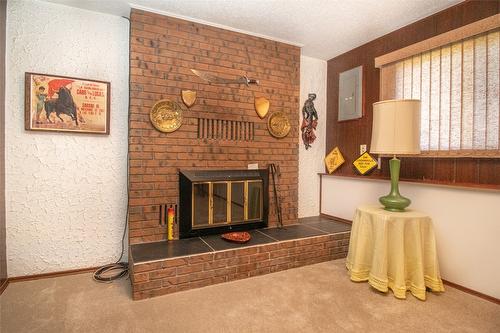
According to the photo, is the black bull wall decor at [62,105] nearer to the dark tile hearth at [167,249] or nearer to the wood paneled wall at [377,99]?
the dark tile hearth at [167,249]

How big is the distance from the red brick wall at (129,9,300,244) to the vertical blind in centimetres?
134

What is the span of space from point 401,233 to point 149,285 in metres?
1.98

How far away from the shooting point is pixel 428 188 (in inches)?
99.3

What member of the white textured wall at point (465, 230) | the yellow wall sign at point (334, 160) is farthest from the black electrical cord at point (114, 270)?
the white textured wall at point (465, 230)

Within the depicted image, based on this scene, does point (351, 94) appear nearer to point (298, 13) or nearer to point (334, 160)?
point (334, 160)

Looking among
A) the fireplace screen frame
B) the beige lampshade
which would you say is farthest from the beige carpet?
the beige lampshade

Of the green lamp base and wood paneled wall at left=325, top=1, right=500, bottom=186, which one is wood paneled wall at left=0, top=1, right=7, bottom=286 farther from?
wood paneled wall at left=325, top=1, right=500, bottom=186

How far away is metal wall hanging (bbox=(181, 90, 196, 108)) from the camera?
2.71 metres

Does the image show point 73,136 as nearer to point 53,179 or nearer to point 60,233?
point 53,179

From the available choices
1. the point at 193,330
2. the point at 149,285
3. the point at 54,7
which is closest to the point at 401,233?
the point at 193,330

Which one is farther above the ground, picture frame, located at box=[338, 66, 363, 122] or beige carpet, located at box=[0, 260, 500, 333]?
picture frame, located at box=[338, 66, 363, 122]

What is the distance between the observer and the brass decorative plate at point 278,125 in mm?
3178

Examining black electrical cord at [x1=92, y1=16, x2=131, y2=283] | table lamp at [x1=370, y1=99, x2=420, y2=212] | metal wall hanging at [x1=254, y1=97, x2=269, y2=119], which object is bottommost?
black electrical cord at [x1=92, y1=16, x2=131, y2=283]

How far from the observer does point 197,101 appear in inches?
110
